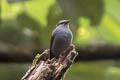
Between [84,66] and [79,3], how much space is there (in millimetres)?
577

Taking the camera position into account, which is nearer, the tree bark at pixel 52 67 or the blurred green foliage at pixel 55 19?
the tree bark at pixel 52 67

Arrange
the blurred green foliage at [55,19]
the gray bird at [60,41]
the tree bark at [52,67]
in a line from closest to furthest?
the tree bark at [52,67], the gray bird at [60,41], the blurred green foliage at [55,19]

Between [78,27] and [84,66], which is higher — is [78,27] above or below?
above

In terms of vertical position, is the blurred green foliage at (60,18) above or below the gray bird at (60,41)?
below

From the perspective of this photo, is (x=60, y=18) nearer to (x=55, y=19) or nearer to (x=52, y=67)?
(x=55, y=19)

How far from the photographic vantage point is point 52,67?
2.59m

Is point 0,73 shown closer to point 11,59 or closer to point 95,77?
point 11,59

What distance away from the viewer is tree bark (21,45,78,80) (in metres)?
2.55

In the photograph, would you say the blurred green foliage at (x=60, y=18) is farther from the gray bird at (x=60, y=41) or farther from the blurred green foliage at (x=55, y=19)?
the gray bird at (x=60, y=41)

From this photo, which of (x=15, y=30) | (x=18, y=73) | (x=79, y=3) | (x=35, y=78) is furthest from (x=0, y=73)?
(x=35, y=78)

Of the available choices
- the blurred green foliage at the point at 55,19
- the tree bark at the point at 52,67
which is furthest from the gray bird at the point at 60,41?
the blurred green foliage at the point at 55,19

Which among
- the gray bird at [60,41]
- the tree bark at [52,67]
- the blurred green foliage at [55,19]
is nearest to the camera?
the tree bark at [52,67]

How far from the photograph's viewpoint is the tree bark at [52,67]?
255cm

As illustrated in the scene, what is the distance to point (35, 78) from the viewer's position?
100.0 inches
